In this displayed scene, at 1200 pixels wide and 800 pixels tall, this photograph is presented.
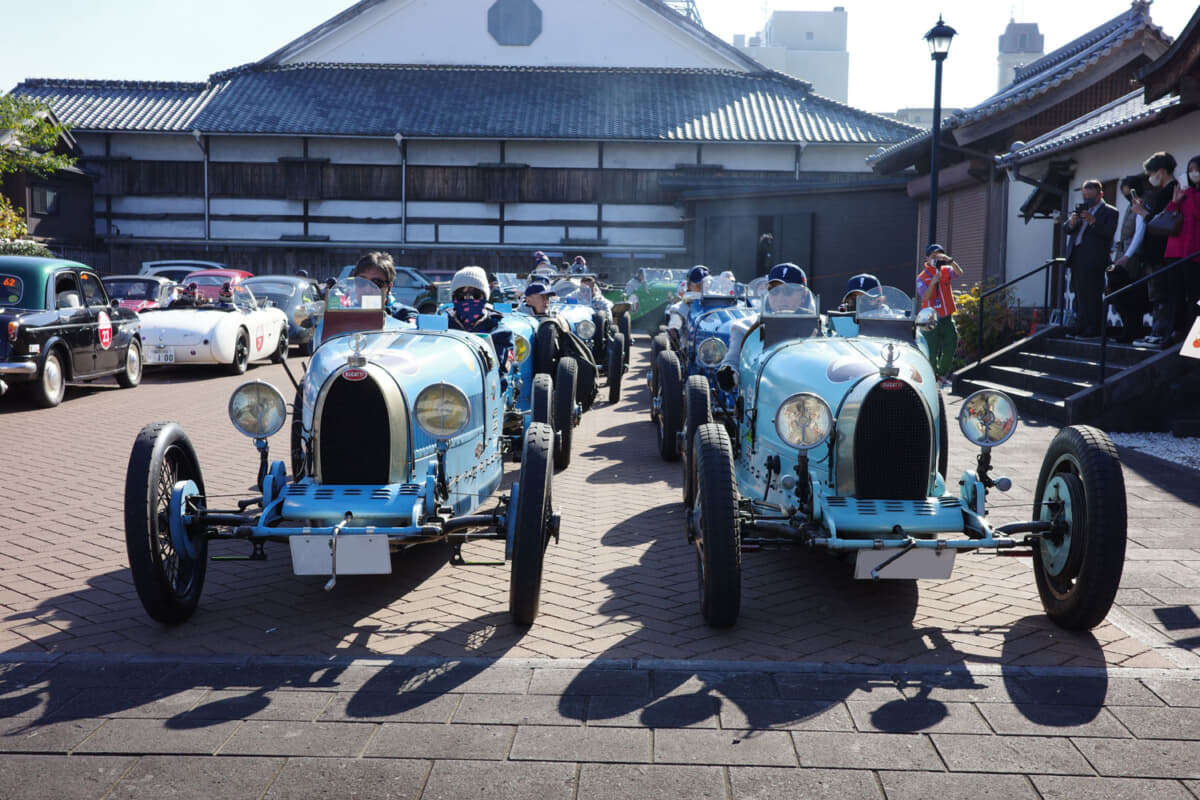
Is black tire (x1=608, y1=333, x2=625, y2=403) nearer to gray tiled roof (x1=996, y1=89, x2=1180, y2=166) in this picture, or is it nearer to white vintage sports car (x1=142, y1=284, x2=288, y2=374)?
white vintage sports car (x1=142, y1=284, x2=288, y2=374)

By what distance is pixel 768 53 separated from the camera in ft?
301

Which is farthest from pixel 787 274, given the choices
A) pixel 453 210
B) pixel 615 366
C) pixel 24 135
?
pixel 453 210

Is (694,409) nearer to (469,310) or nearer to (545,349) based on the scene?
(469,310)

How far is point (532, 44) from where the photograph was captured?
1355 inches

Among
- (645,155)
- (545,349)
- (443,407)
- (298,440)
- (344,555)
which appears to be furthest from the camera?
(645,155)

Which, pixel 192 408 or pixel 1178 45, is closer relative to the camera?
pixel 1178 45

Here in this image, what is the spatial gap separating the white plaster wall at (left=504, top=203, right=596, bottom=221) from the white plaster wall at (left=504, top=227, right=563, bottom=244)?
351mm

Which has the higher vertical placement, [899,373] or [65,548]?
[899,373]

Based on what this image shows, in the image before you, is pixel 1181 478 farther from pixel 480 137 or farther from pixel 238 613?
pixel 480 137

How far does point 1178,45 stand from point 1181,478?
540 cm

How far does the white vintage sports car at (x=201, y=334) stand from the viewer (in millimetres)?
14969

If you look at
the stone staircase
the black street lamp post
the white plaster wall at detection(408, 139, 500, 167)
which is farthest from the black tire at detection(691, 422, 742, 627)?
the white plaster wall at detection(408, 139, 500, 167)

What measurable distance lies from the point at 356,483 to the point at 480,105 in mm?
26974

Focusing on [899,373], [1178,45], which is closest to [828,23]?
[1178,45]
